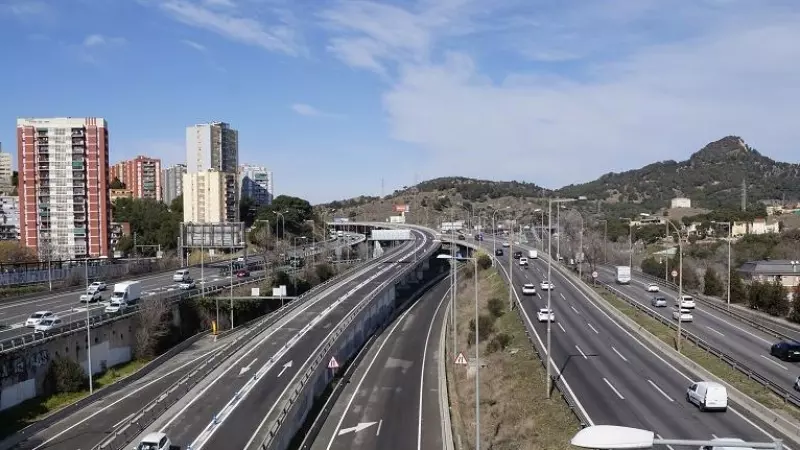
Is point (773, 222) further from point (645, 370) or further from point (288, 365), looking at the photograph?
point (288, 365)

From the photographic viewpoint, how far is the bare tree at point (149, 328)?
2254 inches

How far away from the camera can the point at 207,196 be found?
509 feet

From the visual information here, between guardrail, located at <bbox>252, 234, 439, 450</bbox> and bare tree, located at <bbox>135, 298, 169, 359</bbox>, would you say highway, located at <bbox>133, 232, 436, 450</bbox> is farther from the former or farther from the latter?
bare tree, located at <bbox>135, 298, 169, 359</bbox>

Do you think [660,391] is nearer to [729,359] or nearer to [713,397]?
[713,397]

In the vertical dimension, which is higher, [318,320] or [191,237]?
[191,237]

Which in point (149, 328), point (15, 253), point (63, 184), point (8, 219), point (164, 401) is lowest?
point (164, 401)

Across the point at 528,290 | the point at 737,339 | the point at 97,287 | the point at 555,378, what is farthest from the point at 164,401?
the point at 528,290

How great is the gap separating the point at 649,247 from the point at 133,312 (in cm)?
10440

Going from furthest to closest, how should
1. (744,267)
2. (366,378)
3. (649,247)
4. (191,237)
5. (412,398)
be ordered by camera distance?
(649,247)
(191,237)
(744,267)
(366,378)
(412,398)

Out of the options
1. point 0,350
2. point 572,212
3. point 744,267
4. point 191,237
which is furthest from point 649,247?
point 0,350

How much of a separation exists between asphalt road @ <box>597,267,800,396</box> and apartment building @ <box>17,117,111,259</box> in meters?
85.8

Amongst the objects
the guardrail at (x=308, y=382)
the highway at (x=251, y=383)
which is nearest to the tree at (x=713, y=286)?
the guardrail at (x=308, y=382)

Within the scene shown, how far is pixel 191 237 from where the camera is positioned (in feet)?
303

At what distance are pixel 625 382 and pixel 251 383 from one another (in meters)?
20.3
